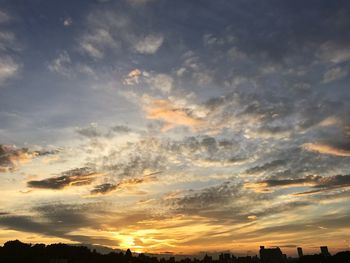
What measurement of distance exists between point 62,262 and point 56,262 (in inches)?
135

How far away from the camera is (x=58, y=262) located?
146500 mm

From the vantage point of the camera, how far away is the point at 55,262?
148375 mm

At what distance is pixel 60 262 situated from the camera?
479 ft

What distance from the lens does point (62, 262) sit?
14512 cm

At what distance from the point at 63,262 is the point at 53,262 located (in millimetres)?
6250

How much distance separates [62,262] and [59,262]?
1816mm

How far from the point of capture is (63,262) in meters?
145

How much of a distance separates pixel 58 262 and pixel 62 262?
2461 millimetres

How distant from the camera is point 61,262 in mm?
145750

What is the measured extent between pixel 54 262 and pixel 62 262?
5750 mm

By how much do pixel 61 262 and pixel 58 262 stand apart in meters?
1.61

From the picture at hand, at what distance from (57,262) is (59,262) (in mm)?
984

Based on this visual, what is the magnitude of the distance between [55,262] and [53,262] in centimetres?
109
